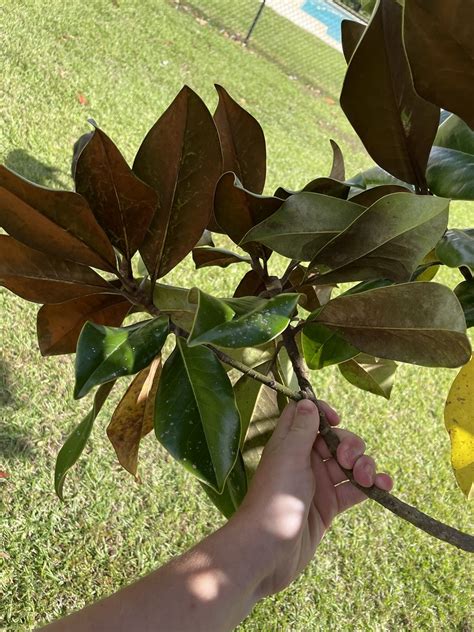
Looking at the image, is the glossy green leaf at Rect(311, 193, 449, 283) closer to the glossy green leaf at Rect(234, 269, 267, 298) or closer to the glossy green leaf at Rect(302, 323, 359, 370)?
the glossy green leaf at Rect(302, 323, 359, 370)

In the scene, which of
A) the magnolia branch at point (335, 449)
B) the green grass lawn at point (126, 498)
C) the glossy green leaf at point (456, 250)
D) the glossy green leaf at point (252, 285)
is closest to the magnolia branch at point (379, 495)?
the magnolia branch at point (335, 449)

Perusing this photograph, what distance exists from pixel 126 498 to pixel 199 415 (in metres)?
1.92

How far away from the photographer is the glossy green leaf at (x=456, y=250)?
2.34 feet

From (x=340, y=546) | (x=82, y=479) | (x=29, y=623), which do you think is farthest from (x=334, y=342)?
(x=340, y=546)

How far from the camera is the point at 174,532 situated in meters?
2.50

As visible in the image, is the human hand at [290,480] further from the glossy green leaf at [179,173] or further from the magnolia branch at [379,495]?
the glossy green leaf at [179,173]

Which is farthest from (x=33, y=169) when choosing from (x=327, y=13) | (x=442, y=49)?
(x=327, y=13)

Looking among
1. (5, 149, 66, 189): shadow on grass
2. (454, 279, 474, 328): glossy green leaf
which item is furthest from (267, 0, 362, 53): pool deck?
(454, 279, 474, 328): glossy green leaf

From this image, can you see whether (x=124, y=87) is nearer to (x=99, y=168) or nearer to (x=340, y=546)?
(x=340, y=546)

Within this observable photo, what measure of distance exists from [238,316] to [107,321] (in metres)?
0.26

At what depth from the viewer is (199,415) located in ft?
2.29

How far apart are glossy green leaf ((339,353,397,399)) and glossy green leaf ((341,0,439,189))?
382 millimetres

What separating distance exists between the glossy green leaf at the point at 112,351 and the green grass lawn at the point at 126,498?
1.63 metres

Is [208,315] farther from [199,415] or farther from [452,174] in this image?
[452,174]
